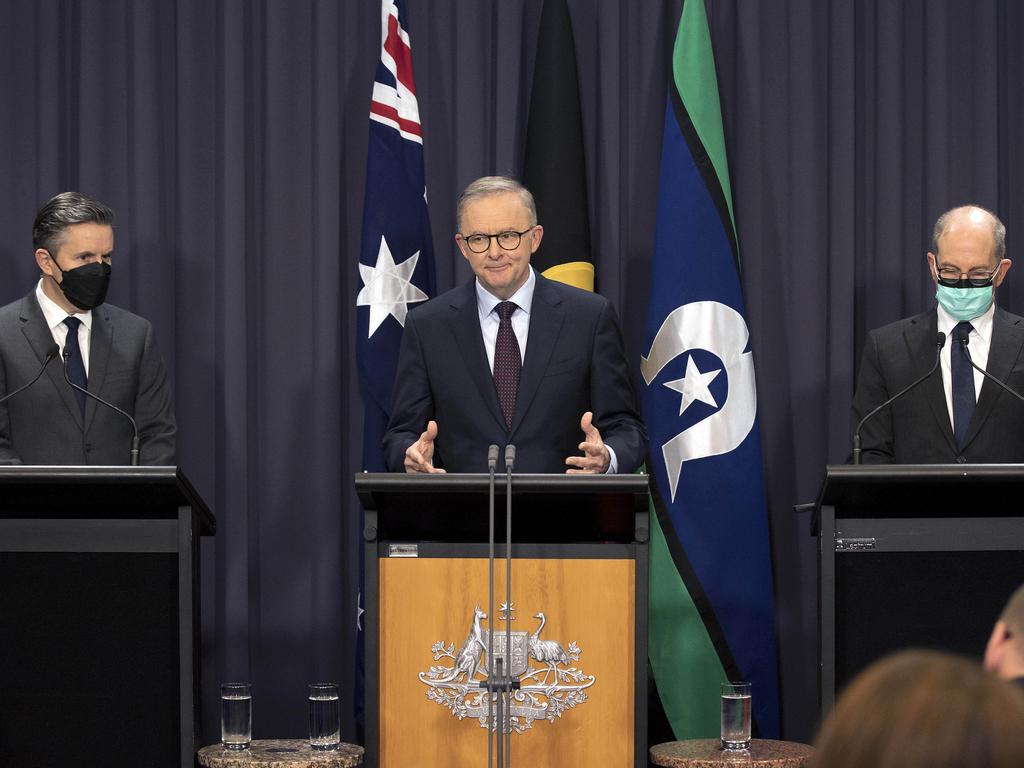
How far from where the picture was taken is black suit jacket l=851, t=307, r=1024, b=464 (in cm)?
425

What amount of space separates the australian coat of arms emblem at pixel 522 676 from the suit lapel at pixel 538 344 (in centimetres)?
71

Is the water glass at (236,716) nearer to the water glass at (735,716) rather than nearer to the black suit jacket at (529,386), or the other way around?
the black suit jacket at (529,386)

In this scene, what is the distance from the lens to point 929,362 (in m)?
4.34

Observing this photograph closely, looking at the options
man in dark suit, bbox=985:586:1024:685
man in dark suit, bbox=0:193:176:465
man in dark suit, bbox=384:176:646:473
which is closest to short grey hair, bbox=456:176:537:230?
man in dark suit, bbox=384:176:646:473

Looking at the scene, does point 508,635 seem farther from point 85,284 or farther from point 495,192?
point 85,284

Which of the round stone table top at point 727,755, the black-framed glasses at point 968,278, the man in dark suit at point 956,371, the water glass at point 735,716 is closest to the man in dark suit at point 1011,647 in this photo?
the round stone table top at point 727,755

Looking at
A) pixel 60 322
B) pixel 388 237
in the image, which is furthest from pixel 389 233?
pixel 60 322

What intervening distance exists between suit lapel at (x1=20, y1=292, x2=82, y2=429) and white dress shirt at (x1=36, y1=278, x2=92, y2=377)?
0.06 feet

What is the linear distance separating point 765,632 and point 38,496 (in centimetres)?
246

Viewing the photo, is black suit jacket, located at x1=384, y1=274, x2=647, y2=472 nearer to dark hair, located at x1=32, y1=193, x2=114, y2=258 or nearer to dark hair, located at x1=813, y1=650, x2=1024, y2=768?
dark hair, located at x1=32, y1=193, x2=114, y2=258

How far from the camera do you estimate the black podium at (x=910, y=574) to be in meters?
3.53

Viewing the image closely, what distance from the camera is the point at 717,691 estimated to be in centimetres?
493

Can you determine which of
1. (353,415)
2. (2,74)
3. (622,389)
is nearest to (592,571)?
(622,389)

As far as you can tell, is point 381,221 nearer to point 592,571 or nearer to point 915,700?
point 592,571
